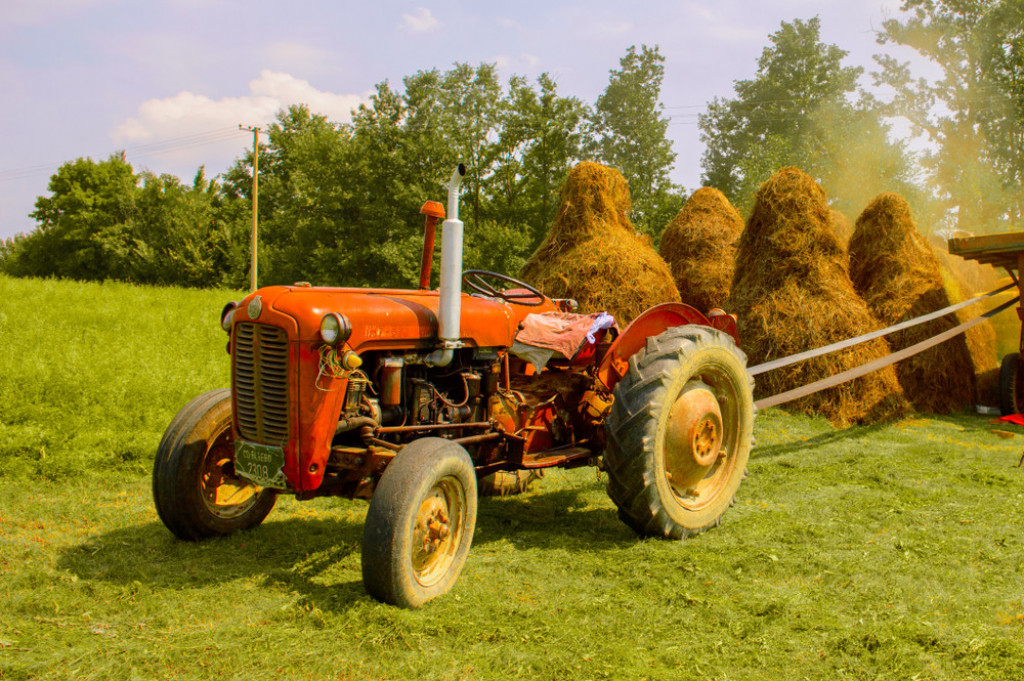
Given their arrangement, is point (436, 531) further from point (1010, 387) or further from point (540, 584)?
point (1010, 387)

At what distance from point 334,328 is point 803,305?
7.34 m

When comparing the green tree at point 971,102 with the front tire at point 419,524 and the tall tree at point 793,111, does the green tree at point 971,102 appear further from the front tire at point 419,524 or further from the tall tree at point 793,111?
the front tire at point 419,524

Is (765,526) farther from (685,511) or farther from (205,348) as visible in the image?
(205,348)

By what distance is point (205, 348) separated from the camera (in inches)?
374

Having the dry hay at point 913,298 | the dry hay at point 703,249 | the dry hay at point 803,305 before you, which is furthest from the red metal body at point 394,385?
the dry hay at point 703,249

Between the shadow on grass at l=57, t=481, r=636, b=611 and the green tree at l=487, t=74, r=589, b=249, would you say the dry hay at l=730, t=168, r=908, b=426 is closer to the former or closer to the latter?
the shadow on grass at l=57, t=481, r=636, b=611

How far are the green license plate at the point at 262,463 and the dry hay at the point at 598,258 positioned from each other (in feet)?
21.1

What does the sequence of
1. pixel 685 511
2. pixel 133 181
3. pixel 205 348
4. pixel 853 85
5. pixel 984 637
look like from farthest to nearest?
pixel 133 181
pixel 853 85
pixel 205 348
pixel 685 511
pixel 984 637

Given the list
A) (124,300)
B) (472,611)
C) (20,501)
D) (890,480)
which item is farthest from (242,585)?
(124,300)

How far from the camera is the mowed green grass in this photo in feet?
9.30

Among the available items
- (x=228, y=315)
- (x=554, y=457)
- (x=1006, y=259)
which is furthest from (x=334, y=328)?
(x=1006, y=259)

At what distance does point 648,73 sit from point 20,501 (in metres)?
39.5

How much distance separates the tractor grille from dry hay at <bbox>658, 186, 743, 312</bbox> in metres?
8.85

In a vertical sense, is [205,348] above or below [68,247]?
below
